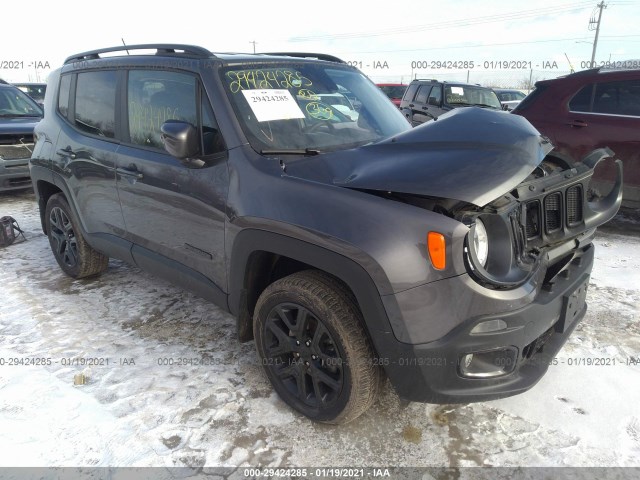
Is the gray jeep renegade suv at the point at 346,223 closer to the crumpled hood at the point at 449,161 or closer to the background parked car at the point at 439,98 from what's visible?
the crumpled hood at the point at 449,161

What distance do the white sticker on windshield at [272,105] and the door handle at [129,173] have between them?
38.3 inches

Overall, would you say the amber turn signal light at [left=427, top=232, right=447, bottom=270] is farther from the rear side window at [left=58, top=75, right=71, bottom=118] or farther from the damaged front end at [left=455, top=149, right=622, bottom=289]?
the rear side window at [left=58, top=75, right=71, bottom=118]

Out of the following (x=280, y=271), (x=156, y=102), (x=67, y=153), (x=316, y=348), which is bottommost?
(x=316, y=348)

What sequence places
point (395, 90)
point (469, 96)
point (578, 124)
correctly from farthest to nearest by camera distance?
point (395, 90), point (469, 96), point (578, 124)

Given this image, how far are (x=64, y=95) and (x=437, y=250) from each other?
3.68 m

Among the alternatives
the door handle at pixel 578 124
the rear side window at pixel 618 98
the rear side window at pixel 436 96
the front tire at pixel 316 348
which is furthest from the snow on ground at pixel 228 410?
the rear side window at pixel 436 96

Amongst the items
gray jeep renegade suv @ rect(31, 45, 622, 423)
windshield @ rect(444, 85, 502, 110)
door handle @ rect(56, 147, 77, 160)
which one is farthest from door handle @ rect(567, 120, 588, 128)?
windshield @ rect(444, 85, 502, 110)

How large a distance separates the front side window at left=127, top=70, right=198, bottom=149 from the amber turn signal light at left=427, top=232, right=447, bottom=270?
1.60 m

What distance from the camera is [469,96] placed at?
11211 mm

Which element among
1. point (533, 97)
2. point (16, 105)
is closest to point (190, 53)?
point (533, 97)

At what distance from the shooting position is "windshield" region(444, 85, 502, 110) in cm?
1090

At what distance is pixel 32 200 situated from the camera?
24.9ft

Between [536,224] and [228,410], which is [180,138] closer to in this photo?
[228,410]

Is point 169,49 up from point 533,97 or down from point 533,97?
up
